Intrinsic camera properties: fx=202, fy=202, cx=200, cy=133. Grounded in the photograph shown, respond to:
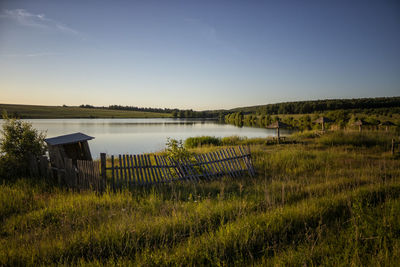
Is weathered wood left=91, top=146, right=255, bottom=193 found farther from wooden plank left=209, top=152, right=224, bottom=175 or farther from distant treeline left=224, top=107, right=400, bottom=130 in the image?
distant treeline left=224, top=107, right=400, bottom=130

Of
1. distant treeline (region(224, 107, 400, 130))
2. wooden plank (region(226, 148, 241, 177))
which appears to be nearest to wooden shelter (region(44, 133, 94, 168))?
wooden plank (region(226, 148, 241, 177))

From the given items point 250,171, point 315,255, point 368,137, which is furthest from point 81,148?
point 368,137

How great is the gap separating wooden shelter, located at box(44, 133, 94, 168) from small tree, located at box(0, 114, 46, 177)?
533 millimetres

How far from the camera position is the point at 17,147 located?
7703 millimetres

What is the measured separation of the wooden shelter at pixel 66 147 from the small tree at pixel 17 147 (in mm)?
533

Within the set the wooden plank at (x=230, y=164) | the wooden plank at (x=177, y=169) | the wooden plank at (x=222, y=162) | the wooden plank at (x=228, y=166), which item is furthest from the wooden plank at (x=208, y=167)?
the wooden plank at (x=177, y=169)

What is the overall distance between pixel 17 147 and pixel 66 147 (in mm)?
1662

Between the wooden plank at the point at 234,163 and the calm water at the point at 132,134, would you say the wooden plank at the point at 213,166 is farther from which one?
the calm water at the point at 132,134

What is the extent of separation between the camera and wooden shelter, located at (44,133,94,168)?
23.8 feet

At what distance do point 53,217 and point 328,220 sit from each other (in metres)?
5.77

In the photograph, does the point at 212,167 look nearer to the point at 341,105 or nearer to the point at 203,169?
the point at 203,169

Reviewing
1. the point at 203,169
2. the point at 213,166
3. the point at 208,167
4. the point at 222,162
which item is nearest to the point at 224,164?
the point at 222,162

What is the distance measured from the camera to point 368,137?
55.2 ft

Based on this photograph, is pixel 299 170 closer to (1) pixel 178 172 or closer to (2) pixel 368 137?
(1) pixel 178 172
